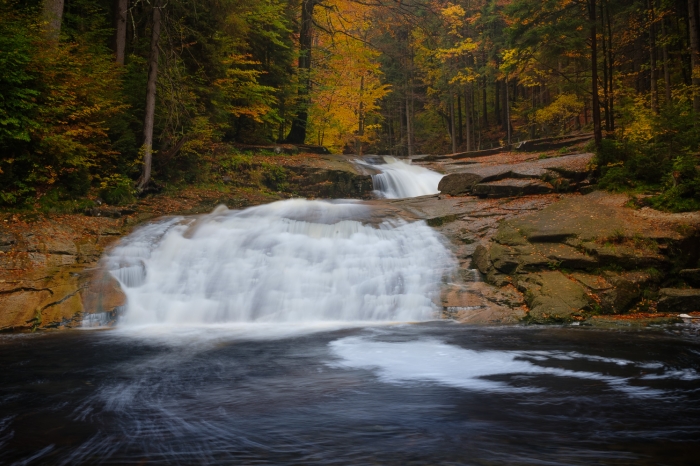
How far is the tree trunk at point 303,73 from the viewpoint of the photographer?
2153 cm

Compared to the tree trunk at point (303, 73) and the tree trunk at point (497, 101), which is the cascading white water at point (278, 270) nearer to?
the tree trunk at point (303, 73)

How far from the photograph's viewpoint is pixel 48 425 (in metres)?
4.01

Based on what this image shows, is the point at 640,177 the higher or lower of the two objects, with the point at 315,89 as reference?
lower

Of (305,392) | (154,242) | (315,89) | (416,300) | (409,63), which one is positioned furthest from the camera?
(409,63)

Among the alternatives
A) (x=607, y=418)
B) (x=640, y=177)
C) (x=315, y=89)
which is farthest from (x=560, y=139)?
(x=607, y=418)

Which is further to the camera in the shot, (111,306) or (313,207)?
(313,207)

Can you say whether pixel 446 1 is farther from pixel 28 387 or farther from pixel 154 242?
pixel 28 387

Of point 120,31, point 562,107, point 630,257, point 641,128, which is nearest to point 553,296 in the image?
point 630,257

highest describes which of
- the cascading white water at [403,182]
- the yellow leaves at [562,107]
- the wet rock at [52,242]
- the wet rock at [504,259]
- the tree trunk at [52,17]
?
the yellow leaves at [562,107]

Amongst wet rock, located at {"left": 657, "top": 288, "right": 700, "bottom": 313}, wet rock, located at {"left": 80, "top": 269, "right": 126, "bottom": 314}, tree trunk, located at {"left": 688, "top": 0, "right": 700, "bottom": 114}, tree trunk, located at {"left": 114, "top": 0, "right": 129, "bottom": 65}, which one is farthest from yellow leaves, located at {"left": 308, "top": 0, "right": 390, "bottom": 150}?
wet rock, located at {"left": 657, "top": 288, "right": 700, "bottom": 313}

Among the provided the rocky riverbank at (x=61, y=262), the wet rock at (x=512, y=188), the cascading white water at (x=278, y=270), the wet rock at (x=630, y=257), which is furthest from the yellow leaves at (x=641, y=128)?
the rocky riverbank at (x=61, y=262)

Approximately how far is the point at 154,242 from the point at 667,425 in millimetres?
10464

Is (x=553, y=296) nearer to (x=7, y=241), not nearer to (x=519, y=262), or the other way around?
(x=519, y=262)

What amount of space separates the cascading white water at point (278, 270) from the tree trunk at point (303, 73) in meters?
11.1
